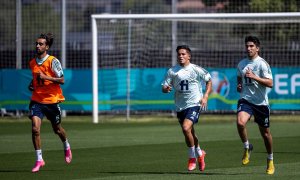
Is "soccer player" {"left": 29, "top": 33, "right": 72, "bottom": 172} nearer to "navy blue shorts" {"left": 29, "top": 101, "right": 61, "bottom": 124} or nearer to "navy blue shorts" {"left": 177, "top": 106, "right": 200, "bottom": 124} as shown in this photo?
"navy blue shorts" {"left": 29, "top": 101, "right": 61, "bottom": 124}

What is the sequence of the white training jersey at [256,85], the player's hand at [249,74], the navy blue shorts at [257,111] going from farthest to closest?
the white training jersey at [256,85]
the navy blue shorts at [257,111]
the player's hand at [249,74]

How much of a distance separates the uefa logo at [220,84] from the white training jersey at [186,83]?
17.3 meters

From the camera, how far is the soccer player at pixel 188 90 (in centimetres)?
1504

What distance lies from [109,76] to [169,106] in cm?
253

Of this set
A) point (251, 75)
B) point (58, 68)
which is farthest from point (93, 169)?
point (251, 75)

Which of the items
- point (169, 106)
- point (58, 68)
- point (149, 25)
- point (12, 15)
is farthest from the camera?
point (12, 15)

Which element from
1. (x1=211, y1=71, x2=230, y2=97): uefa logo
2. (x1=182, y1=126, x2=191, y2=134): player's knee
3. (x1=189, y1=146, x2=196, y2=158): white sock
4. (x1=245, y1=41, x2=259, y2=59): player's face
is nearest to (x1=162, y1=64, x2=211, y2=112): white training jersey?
(x1=182, y1=126, x2=191, y2=134): player's knee

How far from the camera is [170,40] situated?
115ft

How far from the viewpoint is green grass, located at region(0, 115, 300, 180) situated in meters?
14.5

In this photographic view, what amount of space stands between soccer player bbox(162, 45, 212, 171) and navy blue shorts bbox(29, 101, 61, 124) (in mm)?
2040

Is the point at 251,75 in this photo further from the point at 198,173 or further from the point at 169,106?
the point at 169,106

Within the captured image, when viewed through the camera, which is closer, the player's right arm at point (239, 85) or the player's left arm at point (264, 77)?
the player's left arm at point (264, 77)

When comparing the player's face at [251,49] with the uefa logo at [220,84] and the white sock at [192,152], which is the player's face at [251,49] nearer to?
the white sock at [192,152]

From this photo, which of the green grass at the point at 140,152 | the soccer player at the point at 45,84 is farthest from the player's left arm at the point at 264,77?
the soccer player at the point at 45,84
